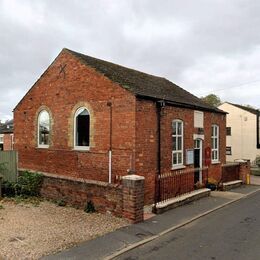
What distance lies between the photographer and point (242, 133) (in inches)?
1437

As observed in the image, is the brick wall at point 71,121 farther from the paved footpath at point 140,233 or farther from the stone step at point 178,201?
the paved footpath at point 140,233

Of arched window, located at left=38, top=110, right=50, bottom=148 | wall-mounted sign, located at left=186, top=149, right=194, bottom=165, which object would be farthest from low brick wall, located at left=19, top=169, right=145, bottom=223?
wall-mounted sign, located at left=186, top=149, right=194, bottom=165

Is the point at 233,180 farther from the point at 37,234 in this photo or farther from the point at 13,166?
the point at 37,234

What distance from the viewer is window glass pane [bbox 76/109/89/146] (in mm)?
15000

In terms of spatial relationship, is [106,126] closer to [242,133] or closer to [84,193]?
[84,193]

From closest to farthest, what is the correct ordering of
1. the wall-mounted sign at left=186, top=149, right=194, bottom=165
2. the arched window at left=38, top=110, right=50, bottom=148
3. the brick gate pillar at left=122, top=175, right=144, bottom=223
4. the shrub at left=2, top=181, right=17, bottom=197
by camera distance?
the brick gate pillar at left=122, top=175, right=144, bottom=223, the shrub at left=2, top=181, right=17, bottom=197, the wall-mounted sign at left=186, top=149, right=194, bottom=165, the arched window at left=38, top=110, right=50, bottom=148

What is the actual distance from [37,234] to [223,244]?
173 inches

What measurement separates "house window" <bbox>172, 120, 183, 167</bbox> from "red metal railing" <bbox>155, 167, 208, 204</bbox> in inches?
25.6

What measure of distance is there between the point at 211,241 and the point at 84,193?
4.43 meters

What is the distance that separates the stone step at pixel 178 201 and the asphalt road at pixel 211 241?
50.0 inches

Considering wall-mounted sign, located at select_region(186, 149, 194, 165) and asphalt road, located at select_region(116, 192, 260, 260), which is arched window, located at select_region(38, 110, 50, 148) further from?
asphalt road, located at select_region(116, 192, 260, 260)

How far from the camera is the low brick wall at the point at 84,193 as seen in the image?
10.2 metres

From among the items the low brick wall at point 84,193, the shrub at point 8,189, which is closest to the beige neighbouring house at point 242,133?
the low brick wall at point 84,193

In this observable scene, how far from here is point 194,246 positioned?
26.1 feet
